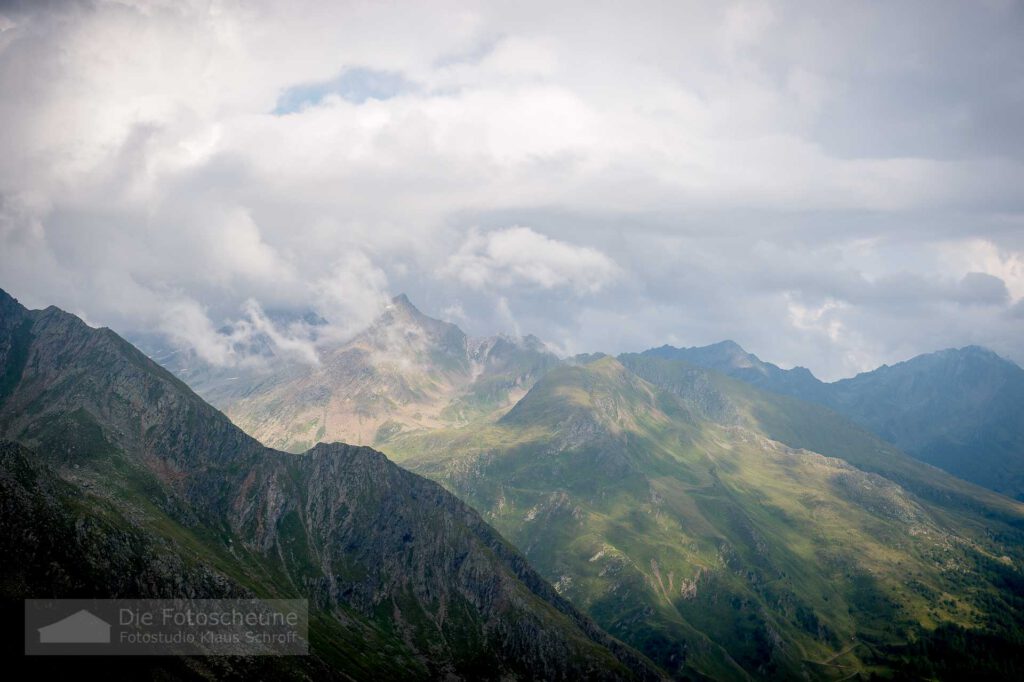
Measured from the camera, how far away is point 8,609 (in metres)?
200

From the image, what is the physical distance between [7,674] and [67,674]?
16259 mm

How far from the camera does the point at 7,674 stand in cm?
18625

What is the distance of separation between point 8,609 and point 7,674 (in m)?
21.5

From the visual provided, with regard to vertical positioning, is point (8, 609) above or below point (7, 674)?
above

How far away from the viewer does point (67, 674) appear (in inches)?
7805

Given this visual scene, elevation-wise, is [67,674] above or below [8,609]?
below

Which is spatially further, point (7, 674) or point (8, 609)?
point (8, 609)

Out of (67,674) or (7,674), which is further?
(67,674)

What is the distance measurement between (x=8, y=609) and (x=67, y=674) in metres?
27.4
